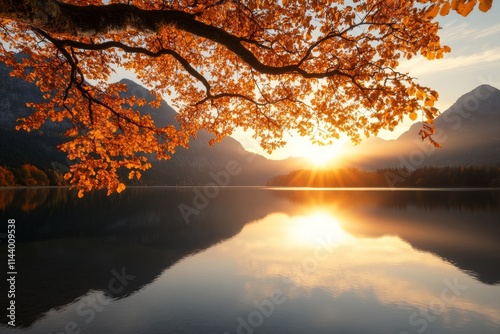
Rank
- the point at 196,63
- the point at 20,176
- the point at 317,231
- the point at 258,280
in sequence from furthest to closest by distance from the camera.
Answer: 1. the point at 20,176
2. the point at 317,231
3. the point at 258,280
4. the point at 196,63

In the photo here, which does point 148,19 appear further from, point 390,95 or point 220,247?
point 220,247

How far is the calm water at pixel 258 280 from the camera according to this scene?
17.6m

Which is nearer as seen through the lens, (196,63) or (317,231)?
(196,63)

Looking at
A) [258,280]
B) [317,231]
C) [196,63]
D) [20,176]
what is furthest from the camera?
[20,176]

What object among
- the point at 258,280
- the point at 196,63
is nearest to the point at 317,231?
the point at 258,280

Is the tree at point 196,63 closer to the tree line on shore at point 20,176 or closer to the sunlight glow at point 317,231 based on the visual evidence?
the sunlight glow at point 317,231

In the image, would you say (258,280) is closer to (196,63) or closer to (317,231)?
(196,63)

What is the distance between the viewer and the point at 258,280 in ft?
82.9

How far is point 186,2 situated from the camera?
513 inches

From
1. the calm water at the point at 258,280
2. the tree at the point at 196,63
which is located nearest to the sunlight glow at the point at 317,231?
the calm water at the point at 258,280

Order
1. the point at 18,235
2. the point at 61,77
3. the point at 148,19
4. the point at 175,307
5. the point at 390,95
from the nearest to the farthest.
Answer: the point at 148,19
the point at 390,95
the point at 61,77
the point at 175,307
the point at 18,235

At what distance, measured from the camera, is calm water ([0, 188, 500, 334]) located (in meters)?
17.6

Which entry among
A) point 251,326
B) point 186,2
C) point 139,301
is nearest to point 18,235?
point 139,301

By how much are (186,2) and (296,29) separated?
16.0 ft
